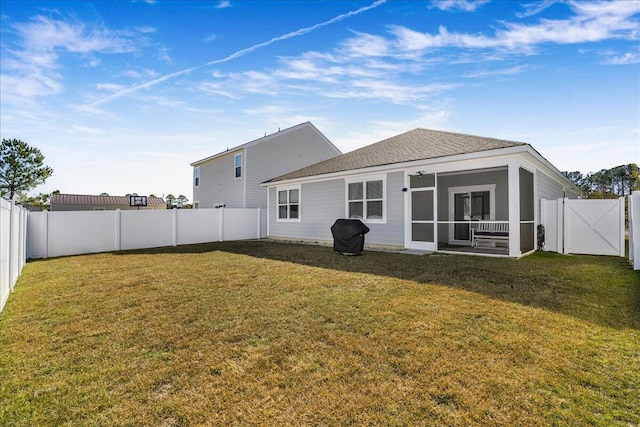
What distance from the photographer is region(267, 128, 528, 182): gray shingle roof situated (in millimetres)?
9297

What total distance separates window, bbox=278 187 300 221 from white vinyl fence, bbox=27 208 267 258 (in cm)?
208

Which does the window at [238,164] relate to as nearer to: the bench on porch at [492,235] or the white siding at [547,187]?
the bench on porch at [492,235]

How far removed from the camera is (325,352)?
9.94 feet

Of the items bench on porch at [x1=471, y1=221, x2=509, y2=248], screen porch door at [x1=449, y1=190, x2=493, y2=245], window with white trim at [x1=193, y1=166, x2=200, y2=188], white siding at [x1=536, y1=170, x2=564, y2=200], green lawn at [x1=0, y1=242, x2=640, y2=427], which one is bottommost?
green lawn at [x1=0, y1=242, x2=640, y2=427]

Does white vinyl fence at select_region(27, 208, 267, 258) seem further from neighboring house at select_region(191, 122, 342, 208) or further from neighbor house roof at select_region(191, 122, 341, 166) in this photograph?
neighbor house roof at select_region(191, 122, 341, 166)

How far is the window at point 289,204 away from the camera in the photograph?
47.0ft

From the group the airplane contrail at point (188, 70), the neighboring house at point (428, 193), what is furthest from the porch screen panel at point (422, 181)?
the airplane contrail at point (188, 70)

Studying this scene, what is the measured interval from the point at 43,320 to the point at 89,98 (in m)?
9.74

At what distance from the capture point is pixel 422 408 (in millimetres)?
2152

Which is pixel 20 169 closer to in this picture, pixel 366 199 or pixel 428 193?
pixel 366 199

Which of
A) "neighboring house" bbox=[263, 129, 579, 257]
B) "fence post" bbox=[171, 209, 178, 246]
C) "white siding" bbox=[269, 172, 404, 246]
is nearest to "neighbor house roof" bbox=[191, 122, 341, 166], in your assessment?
"neighboring house" bbox=[263, 129, 579, 257]

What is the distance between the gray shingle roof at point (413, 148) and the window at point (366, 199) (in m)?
0.73

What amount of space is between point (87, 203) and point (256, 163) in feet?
97.7

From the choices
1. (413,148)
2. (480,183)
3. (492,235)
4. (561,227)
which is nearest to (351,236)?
(413,148)
